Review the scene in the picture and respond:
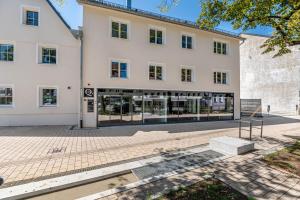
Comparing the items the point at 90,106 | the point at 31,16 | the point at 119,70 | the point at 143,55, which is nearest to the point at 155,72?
the point at 143,55

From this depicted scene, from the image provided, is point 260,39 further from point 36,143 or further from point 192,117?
point 36,143

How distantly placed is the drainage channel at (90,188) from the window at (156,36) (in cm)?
1118

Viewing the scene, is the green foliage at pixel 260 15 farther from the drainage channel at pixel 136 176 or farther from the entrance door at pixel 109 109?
the entrance door at pixel 109 109

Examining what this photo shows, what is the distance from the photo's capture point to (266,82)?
2398 cm

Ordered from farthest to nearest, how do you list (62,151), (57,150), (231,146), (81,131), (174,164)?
(81,131), (57,150), (62,151), (231,146), (174,164)

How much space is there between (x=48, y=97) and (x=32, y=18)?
5.59 meters

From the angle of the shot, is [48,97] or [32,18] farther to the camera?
[48,97]

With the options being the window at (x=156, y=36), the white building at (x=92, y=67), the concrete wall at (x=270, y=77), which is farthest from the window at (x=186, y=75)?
the concrete wall at (x=270, y=77)

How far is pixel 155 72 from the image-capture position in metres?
13.5

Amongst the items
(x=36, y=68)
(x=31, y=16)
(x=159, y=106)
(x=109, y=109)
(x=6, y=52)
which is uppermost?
(x=31, y=16)

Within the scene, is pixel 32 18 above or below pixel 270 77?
above

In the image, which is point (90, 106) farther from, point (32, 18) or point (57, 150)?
point (32, 18)

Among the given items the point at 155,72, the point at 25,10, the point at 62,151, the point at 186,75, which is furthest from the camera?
the point at 186,75

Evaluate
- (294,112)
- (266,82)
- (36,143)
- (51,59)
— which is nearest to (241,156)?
(36,143)
